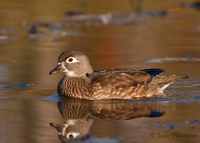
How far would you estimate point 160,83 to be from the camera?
8586 mm

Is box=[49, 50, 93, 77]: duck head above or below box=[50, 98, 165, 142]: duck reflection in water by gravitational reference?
above

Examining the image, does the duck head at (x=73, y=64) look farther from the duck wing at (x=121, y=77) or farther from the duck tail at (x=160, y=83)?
the duck tail at (x=160, y=83)

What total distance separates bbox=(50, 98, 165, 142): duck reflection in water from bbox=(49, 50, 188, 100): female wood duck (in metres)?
0.20

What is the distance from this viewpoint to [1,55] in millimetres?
12180

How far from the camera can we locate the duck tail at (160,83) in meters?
8.52

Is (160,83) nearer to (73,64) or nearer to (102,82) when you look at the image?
(102,82)

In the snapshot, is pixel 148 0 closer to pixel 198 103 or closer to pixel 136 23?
pixel 136 23

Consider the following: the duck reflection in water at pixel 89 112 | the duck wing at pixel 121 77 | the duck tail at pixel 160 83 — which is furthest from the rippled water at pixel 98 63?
the duck wing at pixel 121 77

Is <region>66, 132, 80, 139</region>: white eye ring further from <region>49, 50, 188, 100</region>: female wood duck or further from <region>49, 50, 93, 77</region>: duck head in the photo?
<region>49, 50, 93, 77</region>: duck head

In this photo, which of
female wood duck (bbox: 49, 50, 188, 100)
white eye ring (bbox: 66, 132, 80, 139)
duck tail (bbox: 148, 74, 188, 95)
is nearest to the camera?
white eye ring (bbox: 66, 132, 80, 139)

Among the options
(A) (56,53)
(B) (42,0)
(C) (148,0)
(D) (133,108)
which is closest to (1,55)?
(A) (56,53)

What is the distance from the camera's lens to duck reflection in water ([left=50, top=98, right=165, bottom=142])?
6.12 metres

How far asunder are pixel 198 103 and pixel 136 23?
10.9m

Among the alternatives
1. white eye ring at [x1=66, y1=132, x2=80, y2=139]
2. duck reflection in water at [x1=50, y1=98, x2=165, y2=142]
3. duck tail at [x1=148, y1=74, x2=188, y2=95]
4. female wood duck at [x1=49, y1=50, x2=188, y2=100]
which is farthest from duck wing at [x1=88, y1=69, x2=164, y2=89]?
white eye ring at [x1=66, y1=132, x2=80, y2=139]
